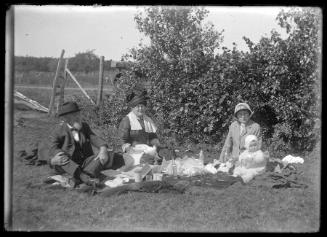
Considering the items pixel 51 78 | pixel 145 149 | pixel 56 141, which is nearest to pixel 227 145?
pixel 145 149

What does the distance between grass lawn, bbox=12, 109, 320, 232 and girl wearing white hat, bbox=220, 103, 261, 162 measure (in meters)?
0.65

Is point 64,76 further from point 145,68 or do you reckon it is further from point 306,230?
point 306,230

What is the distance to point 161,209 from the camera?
6.31 meters

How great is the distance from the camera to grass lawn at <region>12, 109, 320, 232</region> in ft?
20.5

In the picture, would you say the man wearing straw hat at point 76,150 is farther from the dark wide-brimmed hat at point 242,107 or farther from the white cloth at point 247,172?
the dark wide-brimmed hat at point 242,107

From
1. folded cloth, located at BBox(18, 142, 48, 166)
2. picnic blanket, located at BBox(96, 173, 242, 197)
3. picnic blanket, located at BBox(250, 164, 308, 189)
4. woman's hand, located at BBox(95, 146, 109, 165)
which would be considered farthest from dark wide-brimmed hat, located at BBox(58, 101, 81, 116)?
picnic blanket, located at BBox(250, 164, 308, 189)

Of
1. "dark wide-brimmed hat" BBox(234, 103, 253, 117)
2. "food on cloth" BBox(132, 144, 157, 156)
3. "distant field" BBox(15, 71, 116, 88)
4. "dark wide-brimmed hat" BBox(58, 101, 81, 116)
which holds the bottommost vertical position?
"food on cloth" BBox(132, 144, 157, 156)

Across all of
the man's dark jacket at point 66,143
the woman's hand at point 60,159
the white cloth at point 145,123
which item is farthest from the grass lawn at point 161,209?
the white cloth at point 145,123

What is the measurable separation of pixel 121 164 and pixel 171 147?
0.78 m

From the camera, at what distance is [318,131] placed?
7180 millimetres

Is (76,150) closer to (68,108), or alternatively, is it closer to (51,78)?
(68,108)

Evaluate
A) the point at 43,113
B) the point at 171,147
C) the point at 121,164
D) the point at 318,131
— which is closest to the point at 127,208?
the point at 121,164

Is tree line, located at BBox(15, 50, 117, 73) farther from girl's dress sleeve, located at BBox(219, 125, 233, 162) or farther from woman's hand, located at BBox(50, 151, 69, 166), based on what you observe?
girl's dress sleeve, located at BBox(219, 125, 233, 162)

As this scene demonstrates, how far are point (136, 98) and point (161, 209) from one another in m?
1.66
